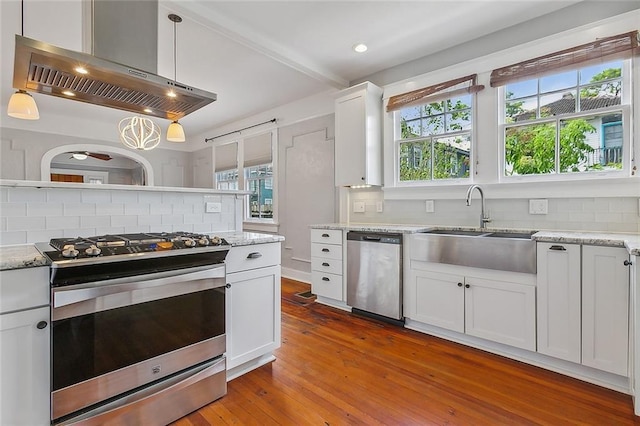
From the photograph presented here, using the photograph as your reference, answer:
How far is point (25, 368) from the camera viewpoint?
1.24 m

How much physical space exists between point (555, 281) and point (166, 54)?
13.4 feet

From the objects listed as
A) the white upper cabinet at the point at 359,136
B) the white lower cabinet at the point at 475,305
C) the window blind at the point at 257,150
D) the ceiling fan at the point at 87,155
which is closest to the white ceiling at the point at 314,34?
the white upper cabinet at the point at 359,136

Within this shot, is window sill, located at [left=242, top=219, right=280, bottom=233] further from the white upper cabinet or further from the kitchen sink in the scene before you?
the kitchen sink

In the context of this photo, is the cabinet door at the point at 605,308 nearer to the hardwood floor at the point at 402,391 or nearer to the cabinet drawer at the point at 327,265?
the hardwood floor at the point at 402,391

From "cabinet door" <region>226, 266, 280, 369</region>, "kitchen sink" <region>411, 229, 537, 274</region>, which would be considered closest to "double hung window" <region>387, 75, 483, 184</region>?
"kitchen sink" <region>411, 229, 537, 274</region>

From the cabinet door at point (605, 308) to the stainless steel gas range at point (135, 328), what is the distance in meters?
2.23

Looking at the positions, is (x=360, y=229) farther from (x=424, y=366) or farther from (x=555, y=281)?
(x=555, y=281)

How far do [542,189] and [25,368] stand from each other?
11.3 feet

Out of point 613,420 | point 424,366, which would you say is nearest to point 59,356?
point 424,366

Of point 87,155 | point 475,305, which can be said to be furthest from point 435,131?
point 87,155

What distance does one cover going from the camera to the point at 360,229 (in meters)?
3.12

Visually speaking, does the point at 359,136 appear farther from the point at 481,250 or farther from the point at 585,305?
the point at 585,305

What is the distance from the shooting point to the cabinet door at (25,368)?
1204 millimetres

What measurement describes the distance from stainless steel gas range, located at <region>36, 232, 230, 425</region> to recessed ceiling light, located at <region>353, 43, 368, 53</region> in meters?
2.48
